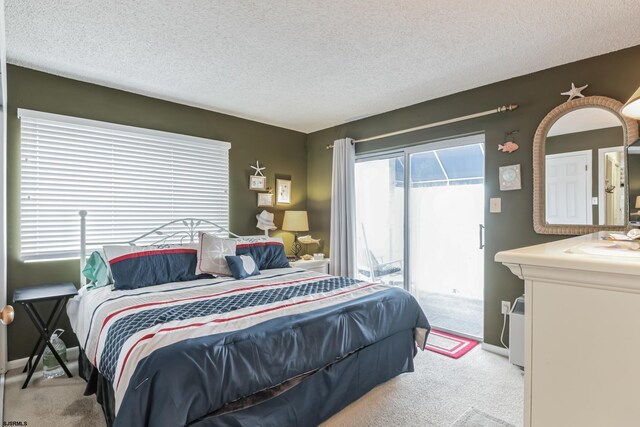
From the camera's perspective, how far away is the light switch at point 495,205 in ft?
9.96

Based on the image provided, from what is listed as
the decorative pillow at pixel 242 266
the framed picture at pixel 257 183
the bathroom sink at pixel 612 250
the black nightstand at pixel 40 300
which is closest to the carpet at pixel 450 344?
the decorative pillow at pixel 242 266

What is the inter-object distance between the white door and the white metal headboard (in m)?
3.22

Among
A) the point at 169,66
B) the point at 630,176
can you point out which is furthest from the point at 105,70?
the point at 630,176

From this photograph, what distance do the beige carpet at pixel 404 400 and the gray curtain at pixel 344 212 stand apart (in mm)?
1640

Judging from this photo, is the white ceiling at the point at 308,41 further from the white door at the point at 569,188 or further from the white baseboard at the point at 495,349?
the white baseboard at the point at 495,349

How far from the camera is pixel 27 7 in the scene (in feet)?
6.37

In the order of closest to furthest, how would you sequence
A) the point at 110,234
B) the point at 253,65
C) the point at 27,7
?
1. the point at 27,7
2. the point at 253,65
3. the point at 110,234

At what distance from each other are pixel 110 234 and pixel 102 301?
109 cm

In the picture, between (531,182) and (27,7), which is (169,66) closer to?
(27,7)

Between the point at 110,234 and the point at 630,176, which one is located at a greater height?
the point at 630,176

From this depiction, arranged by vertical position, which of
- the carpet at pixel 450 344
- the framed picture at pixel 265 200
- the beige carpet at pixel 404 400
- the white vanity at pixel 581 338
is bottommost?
the carpet at pixel 450 344

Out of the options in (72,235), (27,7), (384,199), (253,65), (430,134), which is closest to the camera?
(27,7)

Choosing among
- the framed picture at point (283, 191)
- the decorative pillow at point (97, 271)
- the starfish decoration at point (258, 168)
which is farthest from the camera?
the framed picture at point (283, 191)

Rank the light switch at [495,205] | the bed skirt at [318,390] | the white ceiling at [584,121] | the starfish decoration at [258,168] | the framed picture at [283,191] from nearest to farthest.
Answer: the bed skirt at [318,390], the white ceiling at [584,121], the light switch at [495,205], the starfish decoration at [258,168], the framed picture at [283,191]
